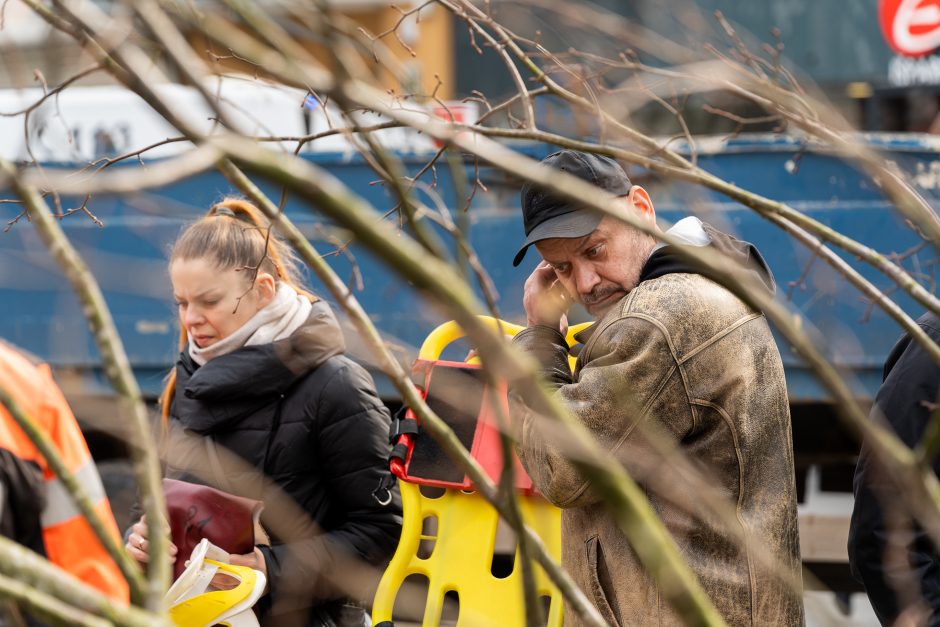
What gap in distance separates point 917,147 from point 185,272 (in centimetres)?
381

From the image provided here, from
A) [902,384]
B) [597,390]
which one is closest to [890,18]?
[902,384]

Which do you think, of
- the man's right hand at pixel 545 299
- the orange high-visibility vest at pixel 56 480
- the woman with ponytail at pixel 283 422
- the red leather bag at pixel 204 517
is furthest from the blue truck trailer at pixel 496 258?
the orange high-visibility vest at pixel 56 480

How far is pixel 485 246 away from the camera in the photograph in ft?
18.5

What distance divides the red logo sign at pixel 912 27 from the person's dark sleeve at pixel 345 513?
5.27 m

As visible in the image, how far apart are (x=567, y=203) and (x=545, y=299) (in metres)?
0.25

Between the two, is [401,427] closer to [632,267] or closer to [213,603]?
[213,603]

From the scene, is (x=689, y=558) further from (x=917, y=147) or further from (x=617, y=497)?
(x=917, y=147)

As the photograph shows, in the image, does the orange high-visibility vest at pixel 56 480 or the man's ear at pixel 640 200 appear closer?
the orange high-visibility vest at pixel 56 480

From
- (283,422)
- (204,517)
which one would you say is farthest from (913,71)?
(204,517)

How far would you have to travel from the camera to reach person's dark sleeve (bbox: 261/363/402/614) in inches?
104

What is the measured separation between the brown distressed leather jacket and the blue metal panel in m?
2.98

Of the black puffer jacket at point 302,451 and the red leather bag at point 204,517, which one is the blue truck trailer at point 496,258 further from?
the red leather bag at point 204,517

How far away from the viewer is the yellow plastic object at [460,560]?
2793 mm

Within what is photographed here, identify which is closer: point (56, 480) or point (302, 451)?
point (56, 480)
